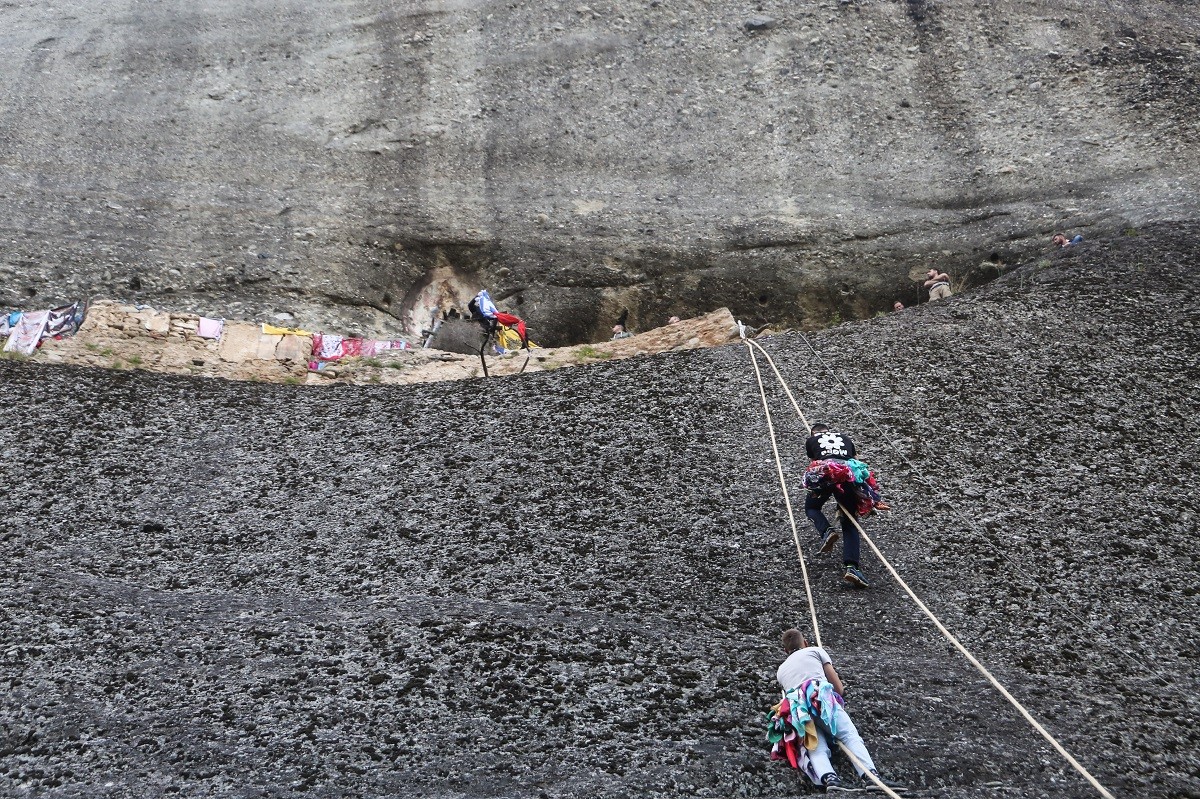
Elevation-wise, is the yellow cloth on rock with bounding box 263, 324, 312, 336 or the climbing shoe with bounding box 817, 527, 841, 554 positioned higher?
the climbing shoe with bounding box 817, 527, 841, 554

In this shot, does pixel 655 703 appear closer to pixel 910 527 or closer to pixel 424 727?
pixel 424 727

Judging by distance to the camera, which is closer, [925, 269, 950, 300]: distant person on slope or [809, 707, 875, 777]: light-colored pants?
[809, 707, 875, 777]: light-colored pants

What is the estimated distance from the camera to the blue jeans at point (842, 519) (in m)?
9.38

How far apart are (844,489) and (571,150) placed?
13.8 m

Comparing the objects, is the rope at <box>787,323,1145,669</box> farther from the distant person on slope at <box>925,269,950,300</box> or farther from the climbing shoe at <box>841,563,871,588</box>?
the distant person on slope at <box>925,269,950,300</box>

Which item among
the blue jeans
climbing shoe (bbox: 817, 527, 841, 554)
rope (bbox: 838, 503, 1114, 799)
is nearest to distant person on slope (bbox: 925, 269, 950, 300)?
rope (bbox: 838, 503, 1114, 799)

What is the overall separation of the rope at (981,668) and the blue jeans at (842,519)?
5cm

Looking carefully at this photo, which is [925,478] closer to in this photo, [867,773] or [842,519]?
[842,519]

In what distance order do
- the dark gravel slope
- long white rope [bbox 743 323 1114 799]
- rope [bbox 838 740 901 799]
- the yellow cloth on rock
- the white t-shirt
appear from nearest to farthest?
rope [bbox 838 740 901 799], long white rope [bbox 743 323 1114 799], the white t-shirt, the dark gravel slope, the yellow cloth on rock

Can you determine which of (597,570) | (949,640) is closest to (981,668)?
(949,640)

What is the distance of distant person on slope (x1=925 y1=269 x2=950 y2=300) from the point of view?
1745 centimetres

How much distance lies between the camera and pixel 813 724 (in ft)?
23.8

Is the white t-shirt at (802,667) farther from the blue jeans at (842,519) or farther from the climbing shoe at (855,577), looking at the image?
the blue jeans at (842,519)

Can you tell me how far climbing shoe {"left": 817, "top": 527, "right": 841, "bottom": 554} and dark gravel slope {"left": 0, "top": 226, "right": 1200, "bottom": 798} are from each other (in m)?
0.32
